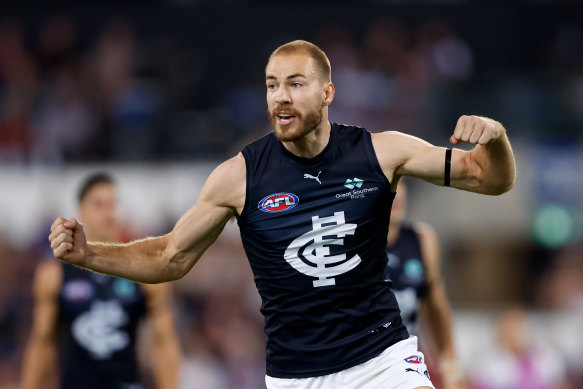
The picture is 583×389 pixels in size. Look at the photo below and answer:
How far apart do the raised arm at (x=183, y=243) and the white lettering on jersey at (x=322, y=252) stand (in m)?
0.38

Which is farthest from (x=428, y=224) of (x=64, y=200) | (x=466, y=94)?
(x=64, y=200)

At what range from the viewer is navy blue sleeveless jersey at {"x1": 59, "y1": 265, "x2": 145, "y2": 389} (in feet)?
23.8

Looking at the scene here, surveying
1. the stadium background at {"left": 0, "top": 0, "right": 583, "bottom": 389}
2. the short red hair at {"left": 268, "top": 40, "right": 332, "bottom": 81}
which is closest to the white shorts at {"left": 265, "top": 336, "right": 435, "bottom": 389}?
the short red hair at {"left": 268, "top": 40, "right": 332, "bottom": 81}

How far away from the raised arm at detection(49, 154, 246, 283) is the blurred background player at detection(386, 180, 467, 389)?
2374 millimetres

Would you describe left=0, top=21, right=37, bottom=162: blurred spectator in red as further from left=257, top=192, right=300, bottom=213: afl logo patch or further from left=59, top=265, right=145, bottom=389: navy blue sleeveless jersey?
left=257, top=192, right=300, bottom=213: afl logo patch

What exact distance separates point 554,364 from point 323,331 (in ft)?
24.3

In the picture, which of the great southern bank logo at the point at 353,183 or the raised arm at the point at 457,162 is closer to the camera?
the raised arm at the point at 457,162

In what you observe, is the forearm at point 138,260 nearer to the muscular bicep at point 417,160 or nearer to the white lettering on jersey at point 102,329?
the muscular bicep at point 417,160

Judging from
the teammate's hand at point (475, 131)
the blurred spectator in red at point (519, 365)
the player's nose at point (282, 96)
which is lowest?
the blurred spectator in red at point (519, 365)

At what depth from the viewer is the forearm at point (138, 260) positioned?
515 cm

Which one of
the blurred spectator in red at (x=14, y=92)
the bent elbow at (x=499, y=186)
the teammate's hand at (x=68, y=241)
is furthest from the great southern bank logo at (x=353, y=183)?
the blurred spectator in red at (x=14, y=92)

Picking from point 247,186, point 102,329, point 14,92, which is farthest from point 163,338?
point 14,92

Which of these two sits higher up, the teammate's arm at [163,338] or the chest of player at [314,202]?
the chest of player at [314,202]

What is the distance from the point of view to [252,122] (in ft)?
47.4
